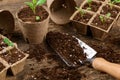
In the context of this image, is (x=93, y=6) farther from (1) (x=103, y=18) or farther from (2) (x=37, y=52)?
(2) (x=37, y=52)

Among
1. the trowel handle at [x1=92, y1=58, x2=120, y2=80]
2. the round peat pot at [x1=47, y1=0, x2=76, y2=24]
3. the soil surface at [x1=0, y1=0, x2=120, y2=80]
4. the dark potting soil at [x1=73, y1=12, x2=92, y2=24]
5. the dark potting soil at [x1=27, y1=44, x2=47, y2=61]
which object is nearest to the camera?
the trowel handle at [x1=92, y1=58, x2=120, y2=80]

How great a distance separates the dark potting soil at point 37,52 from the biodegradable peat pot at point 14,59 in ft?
0.45

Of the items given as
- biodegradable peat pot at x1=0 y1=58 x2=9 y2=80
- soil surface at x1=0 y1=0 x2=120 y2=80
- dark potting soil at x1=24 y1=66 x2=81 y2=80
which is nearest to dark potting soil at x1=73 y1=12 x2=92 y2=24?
soil surface at x1=0 y1=0 x2=120 y2=80

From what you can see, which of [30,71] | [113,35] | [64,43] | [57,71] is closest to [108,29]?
[113,35]

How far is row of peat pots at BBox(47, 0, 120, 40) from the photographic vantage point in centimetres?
203

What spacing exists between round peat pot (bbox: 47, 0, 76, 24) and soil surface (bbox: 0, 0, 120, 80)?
0.05 m

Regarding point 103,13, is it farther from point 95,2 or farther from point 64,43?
A: point 64,43

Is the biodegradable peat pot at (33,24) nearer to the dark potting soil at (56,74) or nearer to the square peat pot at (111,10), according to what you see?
the dark potting soil at (56,74)

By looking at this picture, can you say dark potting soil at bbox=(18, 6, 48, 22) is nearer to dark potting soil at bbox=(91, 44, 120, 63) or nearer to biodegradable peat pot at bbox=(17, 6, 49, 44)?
biodegradable peat pot at bbox=(17, 6, 49, 44)

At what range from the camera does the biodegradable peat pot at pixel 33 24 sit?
1930 millimetres

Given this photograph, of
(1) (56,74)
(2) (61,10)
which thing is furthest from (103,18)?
(1) (56,74)

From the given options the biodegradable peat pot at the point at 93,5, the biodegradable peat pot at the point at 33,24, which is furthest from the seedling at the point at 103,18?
the biodegradable peat pot at the point at 33,24

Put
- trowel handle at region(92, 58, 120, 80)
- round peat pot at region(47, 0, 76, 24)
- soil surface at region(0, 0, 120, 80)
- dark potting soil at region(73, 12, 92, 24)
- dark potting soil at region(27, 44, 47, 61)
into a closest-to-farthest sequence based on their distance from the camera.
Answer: trowel handle at region(92, 58, 120, 80) → soil surface at region(0, 0, 120, 80) → dark potting soil at region(27, 44, 47, 61) → dark potting soil at region(73, 12, 92, 24) → round peat pot at region(47, 0, 76, 24)

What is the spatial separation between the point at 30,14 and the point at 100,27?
0.45 metres
